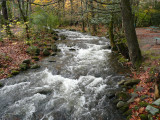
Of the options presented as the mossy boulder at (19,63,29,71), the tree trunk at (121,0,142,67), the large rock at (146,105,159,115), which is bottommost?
the large rock at (146,105,159,115)

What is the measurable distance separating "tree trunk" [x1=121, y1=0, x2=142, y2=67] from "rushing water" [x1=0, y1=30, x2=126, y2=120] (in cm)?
141

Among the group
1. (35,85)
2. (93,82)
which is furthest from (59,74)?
(93,82)

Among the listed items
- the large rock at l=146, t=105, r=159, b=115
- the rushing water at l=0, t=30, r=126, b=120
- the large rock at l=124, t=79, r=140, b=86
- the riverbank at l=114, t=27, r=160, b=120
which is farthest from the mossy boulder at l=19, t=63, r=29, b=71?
the large rock at l=146, t=105, r=159, b=115

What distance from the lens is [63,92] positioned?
6.32 metres

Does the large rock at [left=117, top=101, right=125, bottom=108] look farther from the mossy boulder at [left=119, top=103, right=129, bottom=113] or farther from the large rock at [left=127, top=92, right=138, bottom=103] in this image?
the large rock at [left=127, top=92, right=138, bottom=103]

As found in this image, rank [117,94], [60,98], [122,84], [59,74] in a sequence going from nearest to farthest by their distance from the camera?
[117,94], [60,98], [122,84], [59,74]

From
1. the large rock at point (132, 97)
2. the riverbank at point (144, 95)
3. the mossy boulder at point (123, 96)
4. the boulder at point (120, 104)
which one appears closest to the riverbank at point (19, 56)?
the mossy boulder at point (123, 96)

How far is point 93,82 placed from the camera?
698 centimetres

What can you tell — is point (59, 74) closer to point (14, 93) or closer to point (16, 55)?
point (14, 93)

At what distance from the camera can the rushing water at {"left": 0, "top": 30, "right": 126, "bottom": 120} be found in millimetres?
4934

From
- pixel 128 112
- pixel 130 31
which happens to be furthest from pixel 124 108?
pixel 130 31

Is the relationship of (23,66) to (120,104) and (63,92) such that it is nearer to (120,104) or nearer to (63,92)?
(63,92)

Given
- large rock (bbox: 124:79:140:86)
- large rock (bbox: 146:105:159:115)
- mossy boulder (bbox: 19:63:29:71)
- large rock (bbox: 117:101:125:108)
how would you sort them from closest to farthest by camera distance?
large rock (bbox: 146:105:159:115) < large rock (bbox: 117:101:125:108) < large rock (bbox: 124:79:140:86) < mossy boulder (bbox: 19:63:29:71)

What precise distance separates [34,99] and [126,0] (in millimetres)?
6396
